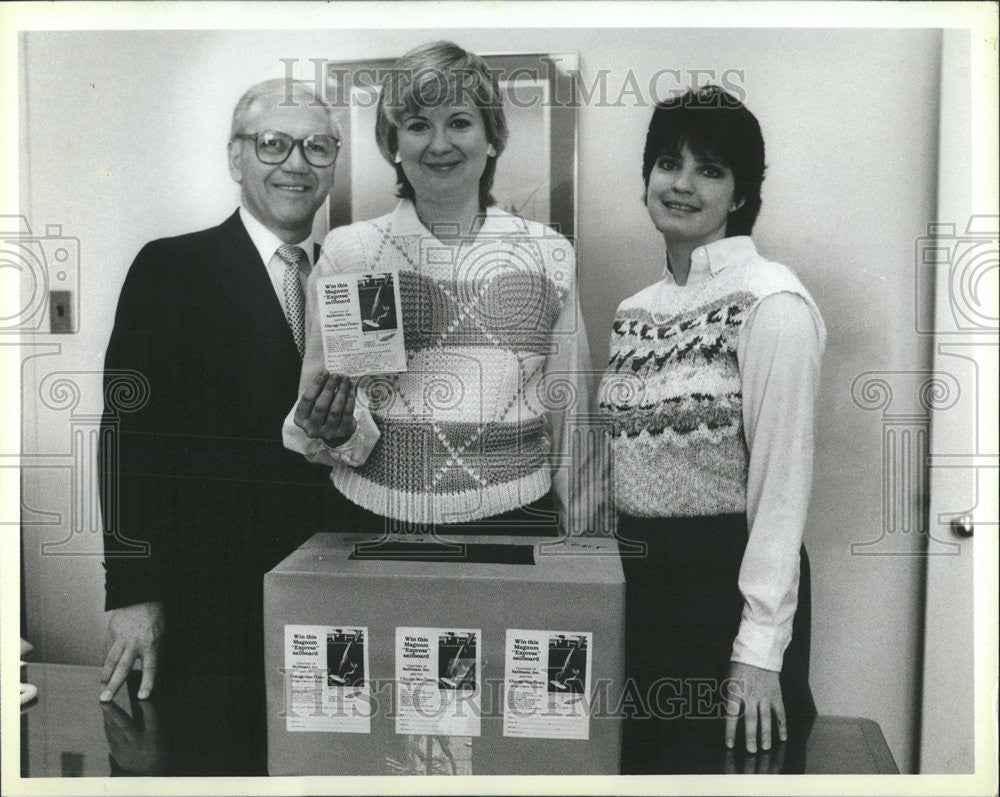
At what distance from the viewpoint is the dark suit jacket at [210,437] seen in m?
1.51

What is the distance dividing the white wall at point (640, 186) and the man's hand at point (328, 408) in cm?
34

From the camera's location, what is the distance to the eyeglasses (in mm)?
1498

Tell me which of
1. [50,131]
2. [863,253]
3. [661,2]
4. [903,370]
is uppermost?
[661,2]

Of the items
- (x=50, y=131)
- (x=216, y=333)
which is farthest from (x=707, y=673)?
(x=50, y=131)

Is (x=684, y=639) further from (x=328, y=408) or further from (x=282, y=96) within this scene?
(x=282, y=96)

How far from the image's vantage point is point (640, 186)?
148cm

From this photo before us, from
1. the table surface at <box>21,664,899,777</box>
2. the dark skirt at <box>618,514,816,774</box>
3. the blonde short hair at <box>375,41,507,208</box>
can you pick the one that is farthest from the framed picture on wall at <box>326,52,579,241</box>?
the table surface at <box>21,664,899,777</box>

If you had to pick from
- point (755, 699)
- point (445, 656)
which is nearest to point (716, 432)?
point (755, 699)

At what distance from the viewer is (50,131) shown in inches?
60.6

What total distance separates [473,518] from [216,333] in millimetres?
541

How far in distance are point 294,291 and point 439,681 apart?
702 millimetres

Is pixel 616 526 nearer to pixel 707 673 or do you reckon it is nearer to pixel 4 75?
pixel 707 673

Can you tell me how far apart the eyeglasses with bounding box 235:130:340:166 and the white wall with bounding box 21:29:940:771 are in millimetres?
70

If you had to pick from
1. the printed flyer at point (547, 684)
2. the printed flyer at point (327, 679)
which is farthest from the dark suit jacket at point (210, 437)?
the printed flyer at point (547, 684)
